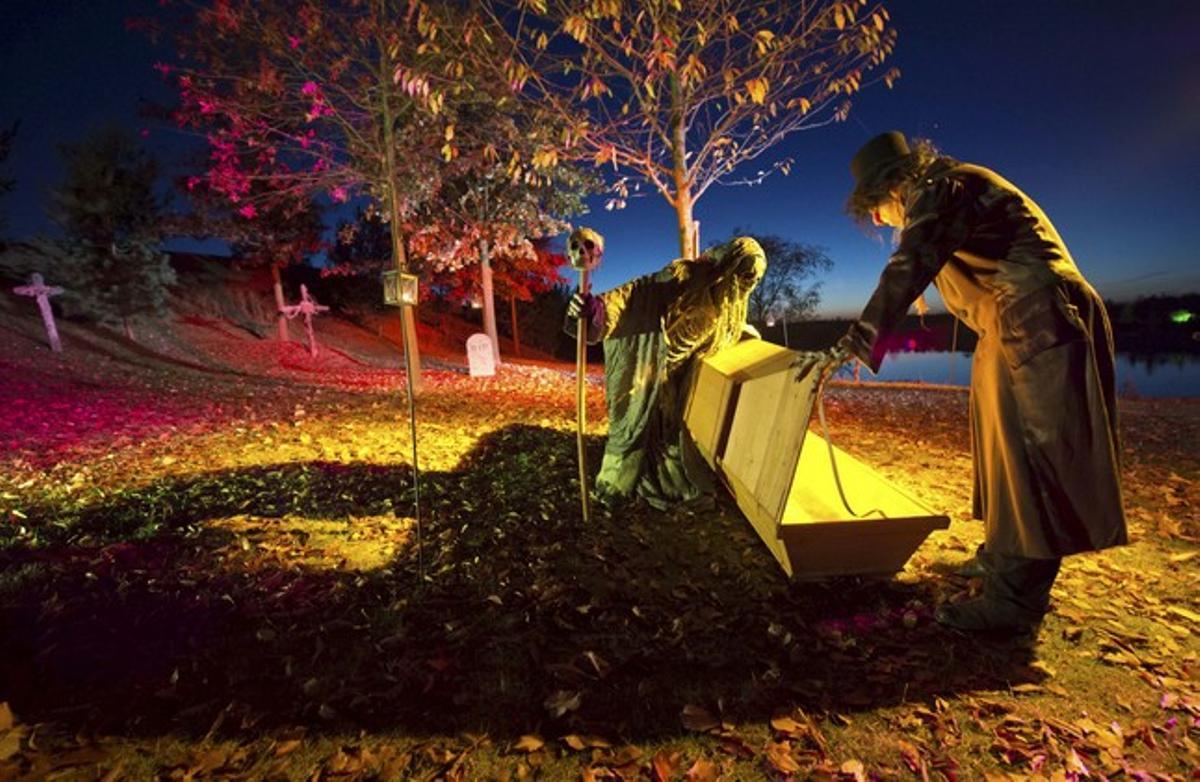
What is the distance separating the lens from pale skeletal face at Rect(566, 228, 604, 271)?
3.90 m

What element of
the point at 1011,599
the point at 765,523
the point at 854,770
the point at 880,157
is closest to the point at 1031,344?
the point at 880,157

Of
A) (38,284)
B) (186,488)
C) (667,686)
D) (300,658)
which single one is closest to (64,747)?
(300,658)

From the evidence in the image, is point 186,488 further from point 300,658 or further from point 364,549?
point 300,658

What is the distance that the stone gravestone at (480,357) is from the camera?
14344 mm

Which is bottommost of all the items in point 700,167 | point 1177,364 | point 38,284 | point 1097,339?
point 1177,364

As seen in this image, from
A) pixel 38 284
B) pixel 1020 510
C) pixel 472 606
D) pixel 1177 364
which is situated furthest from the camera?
pixel 1177 364

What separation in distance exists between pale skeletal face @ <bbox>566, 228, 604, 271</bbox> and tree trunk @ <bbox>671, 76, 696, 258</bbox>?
14.3ft

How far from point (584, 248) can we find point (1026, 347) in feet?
8.87

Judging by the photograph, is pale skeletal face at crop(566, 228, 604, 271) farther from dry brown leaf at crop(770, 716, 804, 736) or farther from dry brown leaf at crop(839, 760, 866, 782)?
dry brown leaf at crop(839, 760, 866, 782)

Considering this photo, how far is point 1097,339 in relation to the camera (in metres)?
2.42

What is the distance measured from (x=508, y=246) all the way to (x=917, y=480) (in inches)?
504

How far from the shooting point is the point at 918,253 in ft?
7.75

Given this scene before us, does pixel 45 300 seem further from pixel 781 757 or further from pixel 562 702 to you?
pixel 781 757

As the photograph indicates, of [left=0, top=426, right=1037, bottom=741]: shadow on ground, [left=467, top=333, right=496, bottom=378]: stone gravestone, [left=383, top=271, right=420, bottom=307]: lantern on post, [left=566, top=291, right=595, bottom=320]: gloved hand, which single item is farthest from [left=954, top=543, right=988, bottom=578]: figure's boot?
[left=467, top=333, right=496, bottom=378]: stone gravestone
